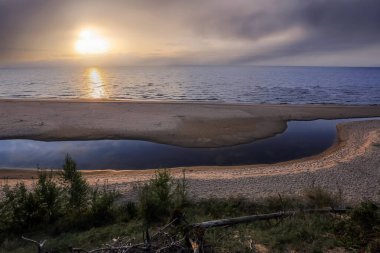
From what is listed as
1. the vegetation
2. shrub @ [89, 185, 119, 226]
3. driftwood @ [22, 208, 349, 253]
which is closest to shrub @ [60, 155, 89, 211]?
the vegetation

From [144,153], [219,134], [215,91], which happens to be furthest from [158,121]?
[215,91]

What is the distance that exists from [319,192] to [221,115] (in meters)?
25.9

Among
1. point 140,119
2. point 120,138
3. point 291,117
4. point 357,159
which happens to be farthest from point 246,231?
point 291,117

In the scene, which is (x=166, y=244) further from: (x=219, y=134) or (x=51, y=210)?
(x=219, y=134)

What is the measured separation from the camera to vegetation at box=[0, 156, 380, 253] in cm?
782

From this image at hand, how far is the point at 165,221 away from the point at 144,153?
14.3m

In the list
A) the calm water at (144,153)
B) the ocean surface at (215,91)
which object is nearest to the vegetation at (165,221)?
the calm water at (144,153)

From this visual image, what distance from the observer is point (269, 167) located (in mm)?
20344

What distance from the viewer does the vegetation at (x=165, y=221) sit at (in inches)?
308

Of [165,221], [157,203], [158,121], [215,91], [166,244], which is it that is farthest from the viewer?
[215,91]

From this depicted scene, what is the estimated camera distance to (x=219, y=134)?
2922cm

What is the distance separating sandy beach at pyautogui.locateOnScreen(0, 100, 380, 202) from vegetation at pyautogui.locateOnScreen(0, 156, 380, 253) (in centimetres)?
228

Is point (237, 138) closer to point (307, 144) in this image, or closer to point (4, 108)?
point (307, 144)

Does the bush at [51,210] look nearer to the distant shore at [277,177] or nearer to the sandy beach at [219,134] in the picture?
the distant shore at [277,177]
